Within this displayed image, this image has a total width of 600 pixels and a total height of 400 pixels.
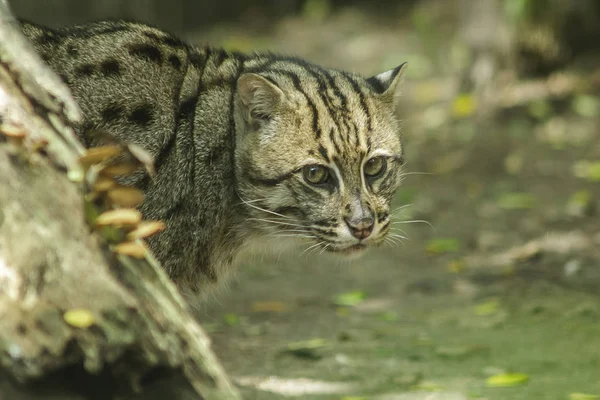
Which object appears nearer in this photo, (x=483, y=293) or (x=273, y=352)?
(x=273, y=352)

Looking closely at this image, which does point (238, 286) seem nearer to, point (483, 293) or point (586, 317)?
point (483, 293)

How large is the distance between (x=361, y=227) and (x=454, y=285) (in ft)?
10.4

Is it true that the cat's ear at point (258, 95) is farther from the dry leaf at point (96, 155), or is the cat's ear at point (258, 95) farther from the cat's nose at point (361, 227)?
the dry leaf at point (96, 155)

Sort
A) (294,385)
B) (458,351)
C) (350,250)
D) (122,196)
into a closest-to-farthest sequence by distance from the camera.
Result: (122,196) → (350,250) → (294,385) → (458,351)

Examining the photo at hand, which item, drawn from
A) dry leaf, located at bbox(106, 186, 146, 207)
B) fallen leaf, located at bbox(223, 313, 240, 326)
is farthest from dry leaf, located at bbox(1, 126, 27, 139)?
fallen leaf, located at bbox(223, 313, 240, 326)

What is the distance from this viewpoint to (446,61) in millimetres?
13180

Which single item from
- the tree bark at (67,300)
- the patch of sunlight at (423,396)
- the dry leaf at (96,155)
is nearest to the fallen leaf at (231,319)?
the patch of sunlight at (423,396)

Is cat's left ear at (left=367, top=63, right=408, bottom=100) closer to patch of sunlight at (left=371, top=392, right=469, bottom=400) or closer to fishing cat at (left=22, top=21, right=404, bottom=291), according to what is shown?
fishing cat at (left=22, top=21, right=404, bottom=291)

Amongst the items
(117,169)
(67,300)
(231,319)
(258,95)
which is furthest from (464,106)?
(67,300)

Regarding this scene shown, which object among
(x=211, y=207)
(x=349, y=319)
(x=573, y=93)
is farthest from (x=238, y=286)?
(x=573, y=93)

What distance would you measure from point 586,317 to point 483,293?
1.09 metres

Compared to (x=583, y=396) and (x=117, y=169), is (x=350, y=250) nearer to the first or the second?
(x=583, y=396)

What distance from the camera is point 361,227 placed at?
540 centimetres

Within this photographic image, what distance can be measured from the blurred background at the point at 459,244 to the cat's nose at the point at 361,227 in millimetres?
348
